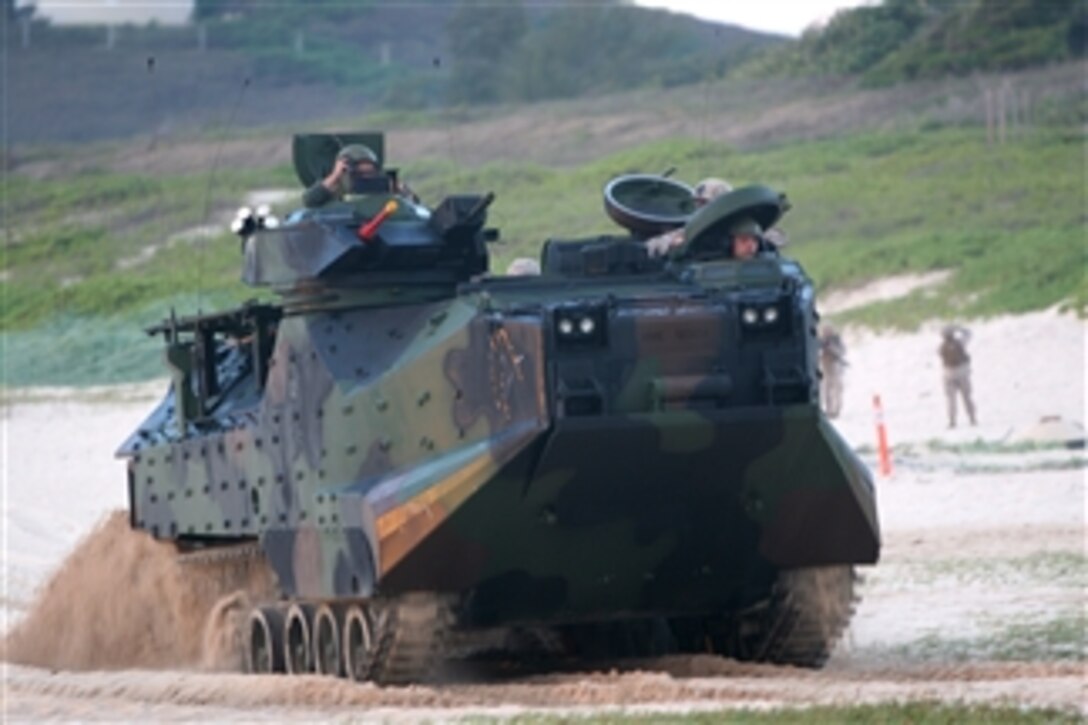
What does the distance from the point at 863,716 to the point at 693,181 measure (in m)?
37.3

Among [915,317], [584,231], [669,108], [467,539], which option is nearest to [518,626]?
[467,539]

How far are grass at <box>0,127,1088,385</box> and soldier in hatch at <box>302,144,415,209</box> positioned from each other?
61.3ft

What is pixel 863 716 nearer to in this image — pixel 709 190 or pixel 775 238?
pixel 775 238

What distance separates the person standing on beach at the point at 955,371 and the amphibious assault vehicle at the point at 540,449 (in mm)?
15578

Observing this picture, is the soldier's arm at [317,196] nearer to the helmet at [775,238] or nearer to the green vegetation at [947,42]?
the helmet at [775,238]

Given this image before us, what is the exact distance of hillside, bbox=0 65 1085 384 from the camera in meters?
41.3

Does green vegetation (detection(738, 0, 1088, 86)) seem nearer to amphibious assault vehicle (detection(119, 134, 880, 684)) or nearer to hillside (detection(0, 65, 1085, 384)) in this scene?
hillside (detection(0, 65, 1085, 384))

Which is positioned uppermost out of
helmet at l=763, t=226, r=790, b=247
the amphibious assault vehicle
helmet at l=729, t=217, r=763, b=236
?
helmet at l=729, t=217, r=763, b=236

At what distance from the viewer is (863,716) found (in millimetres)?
12234

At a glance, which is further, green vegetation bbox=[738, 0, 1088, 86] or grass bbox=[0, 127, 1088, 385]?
green vegetation bbox=[738, 0, 1088, 86]

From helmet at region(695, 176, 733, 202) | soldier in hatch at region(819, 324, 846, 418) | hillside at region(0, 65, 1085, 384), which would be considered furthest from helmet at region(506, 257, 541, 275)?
hillside at region(0, 65, 1085, 384)

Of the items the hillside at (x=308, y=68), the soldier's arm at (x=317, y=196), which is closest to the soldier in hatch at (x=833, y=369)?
the soldier's arm at (x=317, y=196)

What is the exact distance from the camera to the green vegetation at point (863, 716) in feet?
39.2

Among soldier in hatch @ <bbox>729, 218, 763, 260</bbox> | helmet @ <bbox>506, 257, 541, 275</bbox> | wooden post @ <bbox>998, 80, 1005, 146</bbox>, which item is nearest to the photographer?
soldier in hatch @ <bbox>729, 218, 763, 260</bbox>
